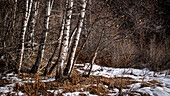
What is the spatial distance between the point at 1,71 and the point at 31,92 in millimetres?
3662

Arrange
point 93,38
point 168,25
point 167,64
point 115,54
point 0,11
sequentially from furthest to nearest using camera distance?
point 168,25, point 93,38, point 115,54, point 167,64, point 0,11

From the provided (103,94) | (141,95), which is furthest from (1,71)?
(141,95)

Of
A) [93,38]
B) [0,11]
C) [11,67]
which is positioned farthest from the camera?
[93,38]

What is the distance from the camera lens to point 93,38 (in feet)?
48.0

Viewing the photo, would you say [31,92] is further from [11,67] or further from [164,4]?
[164,4]

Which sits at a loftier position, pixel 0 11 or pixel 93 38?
pixel 0 11

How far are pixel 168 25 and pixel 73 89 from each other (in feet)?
61.3

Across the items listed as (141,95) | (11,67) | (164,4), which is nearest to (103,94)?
(141,95)

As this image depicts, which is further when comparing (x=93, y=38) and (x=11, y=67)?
(x=93, y=38)


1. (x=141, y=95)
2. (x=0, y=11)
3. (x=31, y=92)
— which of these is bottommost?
(x=141, y=95)

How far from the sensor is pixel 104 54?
14.9 m

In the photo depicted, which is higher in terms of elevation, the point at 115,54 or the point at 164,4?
the point at 164,4

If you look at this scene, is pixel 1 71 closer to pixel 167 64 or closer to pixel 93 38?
pixel 93 38

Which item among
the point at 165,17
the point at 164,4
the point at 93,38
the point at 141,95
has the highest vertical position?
the point at 164,4
